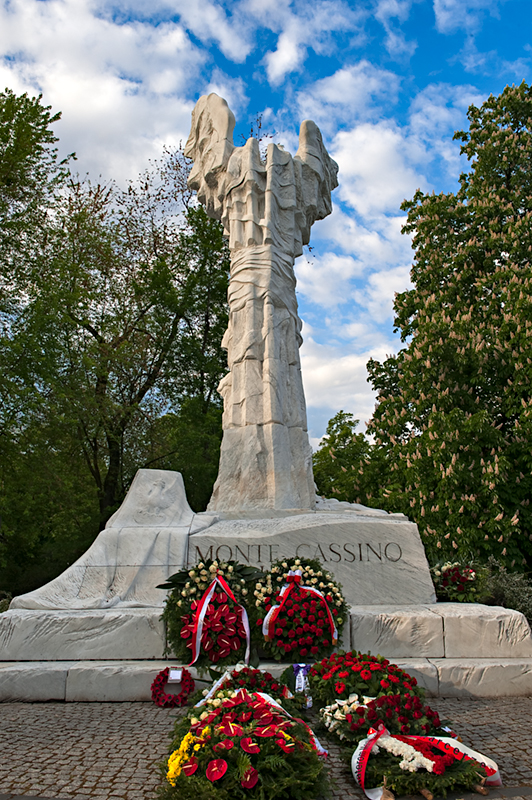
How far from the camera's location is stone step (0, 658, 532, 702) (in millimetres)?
4770

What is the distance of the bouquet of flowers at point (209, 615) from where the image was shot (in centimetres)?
474

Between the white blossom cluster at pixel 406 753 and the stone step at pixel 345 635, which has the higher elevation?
the stone step at pixel 345 635

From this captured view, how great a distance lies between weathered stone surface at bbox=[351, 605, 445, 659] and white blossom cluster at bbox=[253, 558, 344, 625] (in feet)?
1.20

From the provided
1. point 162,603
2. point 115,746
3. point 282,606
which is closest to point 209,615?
point 282,606

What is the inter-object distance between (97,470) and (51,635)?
10.8m

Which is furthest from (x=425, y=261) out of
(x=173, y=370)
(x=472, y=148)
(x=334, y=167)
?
(x=173, y=370)

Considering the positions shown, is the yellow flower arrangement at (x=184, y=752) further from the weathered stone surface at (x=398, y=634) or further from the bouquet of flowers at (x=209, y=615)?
the weathered stone surface at (x=398, y=634)

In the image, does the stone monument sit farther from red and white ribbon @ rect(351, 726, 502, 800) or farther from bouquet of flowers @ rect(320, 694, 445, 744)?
red and white ribbon @ rect(351, 726, 502, 800)

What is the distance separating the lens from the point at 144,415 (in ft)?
53.5

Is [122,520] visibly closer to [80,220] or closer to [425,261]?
[425,261]

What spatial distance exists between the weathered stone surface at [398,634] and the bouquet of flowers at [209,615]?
108cm

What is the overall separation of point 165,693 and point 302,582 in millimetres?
1431

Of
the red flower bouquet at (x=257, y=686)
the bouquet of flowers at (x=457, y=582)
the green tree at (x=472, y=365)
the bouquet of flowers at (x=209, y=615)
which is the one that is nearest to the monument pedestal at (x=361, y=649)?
the bouquet of flowers at (x=209, y=615)

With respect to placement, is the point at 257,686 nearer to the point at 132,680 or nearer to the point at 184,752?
the point at 184,752
